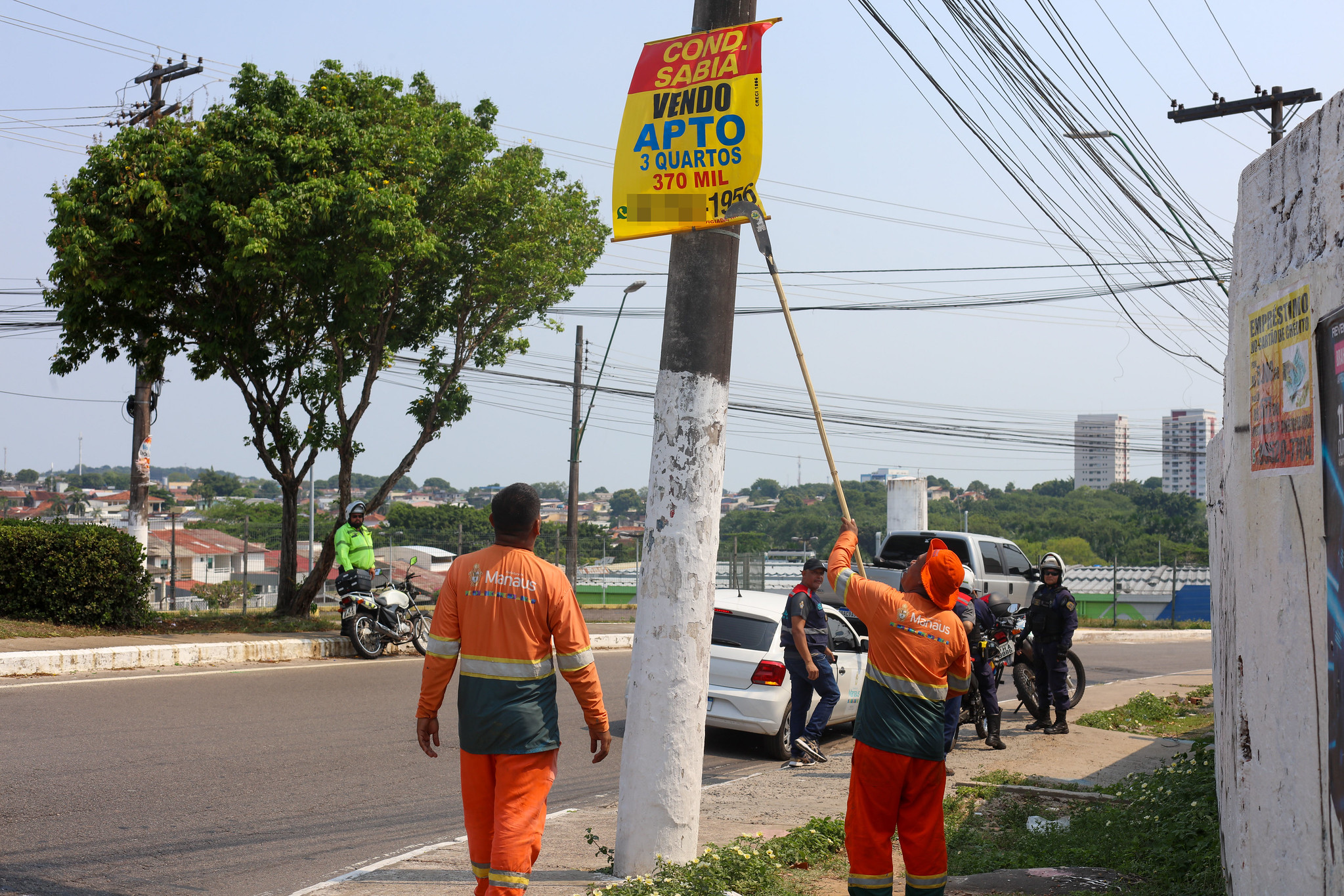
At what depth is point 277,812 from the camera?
6668mm

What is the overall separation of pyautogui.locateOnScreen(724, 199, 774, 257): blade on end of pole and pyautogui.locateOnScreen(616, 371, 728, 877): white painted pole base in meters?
Answer: 0.78

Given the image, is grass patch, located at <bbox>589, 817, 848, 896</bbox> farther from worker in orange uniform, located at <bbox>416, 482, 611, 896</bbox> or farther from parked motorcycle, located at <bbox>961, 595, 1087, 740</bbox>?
parked motorcycle, located at <bbox>961, 595, 1087, 740</bbox>

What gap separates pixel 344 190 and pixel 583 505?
89.5 meters

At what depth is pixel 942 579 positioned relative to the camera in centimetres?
516

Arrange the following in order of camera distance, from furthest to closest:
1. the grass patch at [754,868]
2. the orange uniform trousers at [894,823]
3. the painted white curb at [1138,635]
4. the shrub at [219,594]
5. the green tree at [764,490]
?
the green tree at [764,490]
the shrub at [219,594]
the painted white curb at [1138,635]
the orange uniform trousers at [894,823]
the grass patch at [754,868]

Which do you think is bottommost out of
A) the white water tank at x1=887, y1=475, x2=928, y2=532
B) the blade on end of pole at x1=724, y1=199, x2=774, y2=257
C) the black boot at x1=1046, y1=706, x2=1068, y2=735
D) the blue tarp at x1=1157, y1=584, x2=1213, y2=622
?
the blue tarp at x1=1157, y1=584, x2=1213, y2=622

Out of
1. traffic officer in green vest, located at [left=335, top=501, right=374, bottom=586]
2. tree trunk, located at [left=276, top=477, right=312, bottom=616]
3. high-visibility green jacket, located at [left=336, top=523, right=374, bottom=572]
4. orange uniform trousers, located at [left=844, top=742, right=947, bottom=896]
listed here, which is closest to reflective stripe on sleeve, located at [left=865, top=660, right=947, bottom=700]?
orange uniform trousers, located at [left=844, top=742, right=947, bottom=896]

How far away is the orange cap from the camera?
5156 mm

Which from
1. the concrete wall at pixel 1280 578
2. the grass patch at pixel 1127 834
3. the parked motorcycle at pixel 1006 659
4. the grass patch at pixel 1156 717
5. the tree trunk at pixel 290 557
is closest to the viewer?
the concrete wall at pixel 1280 578

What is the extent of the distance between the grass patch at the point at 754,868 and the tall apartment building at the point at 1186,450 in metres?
37.7

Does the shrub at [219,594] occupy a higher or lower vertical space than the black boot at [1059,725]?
lower

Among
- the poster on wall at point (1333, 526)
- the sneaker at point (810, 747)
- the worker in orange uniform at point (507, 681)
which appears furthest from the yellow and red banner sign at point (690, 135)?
the sneaker at point (810, 747)

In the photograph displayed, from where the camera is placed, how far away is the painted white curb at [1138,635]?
1042 inches

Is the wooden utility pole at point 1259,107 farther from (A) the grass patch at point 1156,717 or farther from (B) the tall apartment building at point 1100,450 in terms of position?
(B) the tall apartment building at point 1100,450
